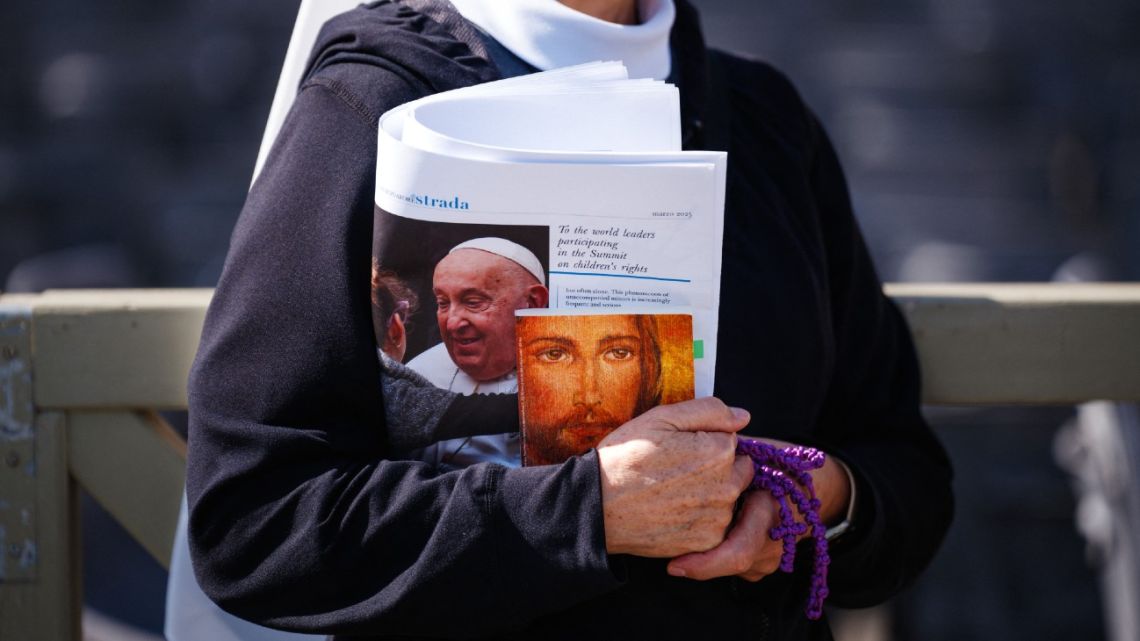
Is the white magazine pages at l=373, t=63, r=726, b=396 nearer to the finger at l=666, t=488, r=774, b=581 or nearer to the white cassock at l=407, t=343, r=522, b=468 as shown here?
the white cassock at l=407, t=343, r=522, b=468

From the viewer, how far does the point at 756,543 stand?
1.22 metres

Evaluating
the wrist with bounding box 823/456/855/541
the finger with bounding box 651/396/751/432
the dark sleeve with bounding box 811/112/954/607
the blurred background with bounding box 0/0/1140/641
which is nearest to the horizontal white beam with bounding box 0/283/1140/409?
the dark sleeve with bounding box 811/112/954/607

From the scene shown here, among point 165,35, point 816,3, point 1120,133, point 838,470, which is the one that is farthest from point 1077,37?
point 838,470

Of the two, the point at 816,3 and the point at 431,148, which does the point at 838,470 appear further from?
the point at 816,3

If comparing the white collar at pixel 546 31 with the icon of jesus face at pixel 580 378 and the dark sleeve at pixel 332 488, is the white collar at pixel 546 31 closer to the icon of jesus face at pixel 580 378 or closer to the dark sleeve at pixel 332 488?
the dark sleeve at pixel 332 488

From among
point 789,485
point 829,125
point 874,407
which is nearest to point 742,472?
point 789,485

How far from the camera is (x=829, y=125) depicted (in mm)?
4715

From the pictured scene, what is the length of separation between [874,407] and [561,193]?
0.67m

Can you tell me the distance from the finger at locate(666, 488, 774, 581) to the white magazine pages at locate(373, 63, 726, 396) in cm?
19

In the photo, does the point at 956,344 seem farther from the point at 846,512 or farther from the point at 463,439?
the point at 463,439

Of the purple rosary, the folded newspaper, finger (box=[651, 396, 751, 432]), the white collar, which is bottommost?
the purple rosary

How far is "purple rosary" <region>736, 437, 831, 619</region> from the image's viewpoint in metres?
1.23

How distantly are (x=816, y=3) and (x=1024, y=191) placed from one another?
112 centimetres

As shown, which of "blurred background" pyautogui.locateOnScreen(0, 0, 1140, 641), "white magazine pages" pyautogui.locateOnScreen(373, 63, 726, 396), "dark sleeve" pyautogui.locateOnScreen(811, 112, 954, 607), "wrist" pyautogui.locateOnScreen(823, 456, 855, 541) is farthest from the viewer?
"blurred background" pyautogui.locateOnScreen(0, 0, 1140, 641)
